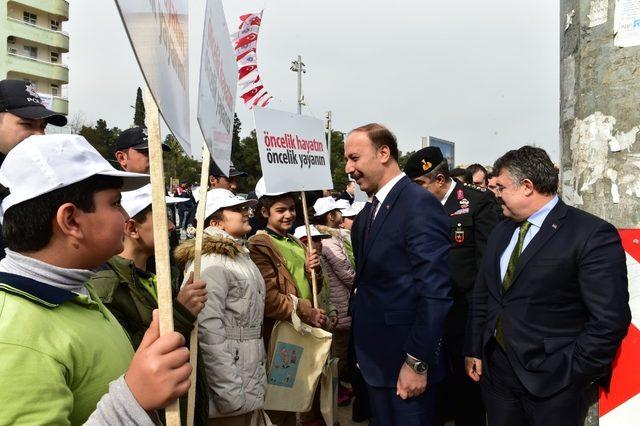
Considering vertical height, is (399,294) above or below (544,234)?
below

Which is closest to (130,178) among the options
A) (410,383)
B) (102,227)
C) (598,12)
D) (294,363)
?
(102,227)

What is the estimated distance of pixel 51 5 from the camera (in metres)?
46.8

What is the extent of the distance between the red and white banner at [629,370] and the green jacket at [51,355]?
2.18 meters

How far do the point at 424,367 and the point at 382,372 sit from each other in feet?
1.02

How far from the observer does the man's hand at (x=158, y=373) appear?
123 cm

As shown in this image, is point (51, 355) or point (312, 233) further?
point (312, 233)

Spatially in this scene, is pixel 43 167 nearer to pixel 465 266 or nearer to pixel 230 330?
pixel 230 330

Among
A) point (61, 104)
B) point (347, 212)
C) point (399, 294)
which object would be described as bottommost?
point (347, 212)

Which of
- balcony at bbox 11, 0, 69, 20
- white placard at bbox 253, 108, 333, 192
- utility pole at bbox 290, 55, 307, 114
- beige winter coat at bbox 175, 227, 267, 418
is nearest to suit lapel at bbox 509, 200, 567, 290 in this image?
beige winter coat at bbox 175, 227, 267, 418

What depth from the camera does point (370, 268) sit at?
3.10m

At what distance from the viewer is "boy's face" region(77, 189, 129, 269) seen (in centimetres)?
145

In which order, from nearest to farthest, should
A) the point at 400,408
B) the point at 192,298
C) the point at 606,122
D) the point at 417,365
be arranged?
the point at 606,122
the point at 192,298
the point at 417,365
the point at 400,408

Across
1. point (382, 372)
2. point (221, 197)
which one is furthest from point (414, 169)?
point (382, 372)

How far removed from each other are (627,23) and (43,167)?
93.1 inches
